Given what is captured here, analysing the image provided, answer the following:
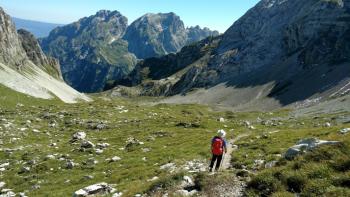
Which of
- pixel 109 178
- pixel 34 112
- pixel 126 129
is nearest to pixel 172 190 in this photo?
pixel 109 178

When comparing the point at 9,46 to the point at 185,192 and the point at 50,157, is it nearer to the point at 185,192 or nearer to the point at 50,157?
the point at 50,157

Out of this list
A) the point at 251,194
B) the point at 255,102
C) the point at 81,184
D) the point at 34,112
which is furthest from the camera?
the point at 255,102

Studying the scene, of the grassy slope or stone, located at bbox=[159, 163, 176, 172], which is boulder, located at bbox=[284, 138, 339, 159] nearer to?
the grassy slope

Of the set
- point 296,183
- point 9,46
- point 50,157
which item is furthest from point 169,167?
point 9,46

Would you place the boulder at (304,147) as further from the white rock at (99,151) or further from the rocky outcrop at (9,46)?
the rocky outcrop at (9,46)

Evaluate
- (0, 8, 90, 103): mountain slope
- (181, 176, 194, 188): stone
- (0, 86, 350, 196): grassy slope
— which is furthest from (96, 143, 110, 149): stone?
(0, 8, 90, 103): mountain slope

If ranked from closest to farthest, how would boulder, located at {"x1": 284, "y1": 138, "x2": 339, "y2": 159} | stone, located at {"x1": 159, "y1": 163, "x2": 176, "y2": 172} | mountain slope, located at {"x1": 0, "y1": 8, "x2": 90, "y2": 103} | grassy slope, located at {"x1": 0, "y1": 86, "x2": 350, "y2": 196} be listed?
boulder, located at {"x1": 284, "y1": 138, "x2": 339, "y2": 159}, grassy slope, located at {"x1": 0, "y1": 86, "x2": 350, "y2": 196}, stone, located at {"x1": 159, "y1": 163, "x2": 176, "y2": 172}, mountain slope, located at {"x1": 0, "y1": 8, "x2": 90, "y2": 103}

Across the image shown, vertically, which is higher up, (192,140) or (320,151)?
(320,151)

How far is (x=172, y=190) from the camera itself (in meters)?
20.2

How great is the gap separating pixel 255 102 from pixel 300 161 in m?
180

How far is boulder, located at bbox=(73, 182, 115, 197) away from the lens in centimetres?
2344

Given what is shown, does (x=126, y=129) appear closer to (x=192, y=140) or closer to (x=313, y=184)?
(x=192, y=140)

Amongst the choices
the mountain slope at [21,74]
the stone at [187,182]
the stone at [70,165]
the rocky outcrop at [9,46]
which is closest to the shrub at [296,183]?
the stone at [187,182]

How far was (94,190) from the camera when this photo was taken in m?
24.2
